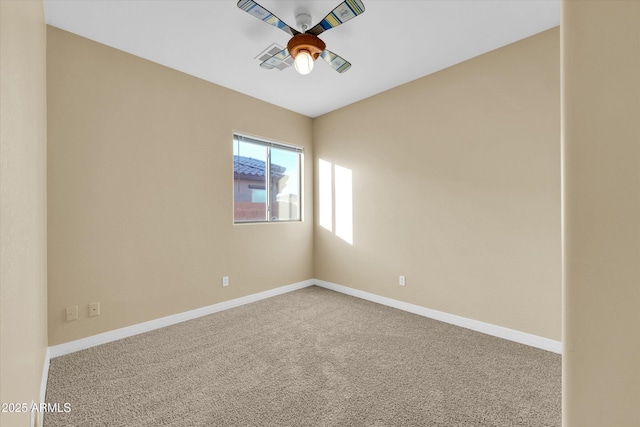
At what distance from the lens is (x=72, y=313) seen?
2326 mm

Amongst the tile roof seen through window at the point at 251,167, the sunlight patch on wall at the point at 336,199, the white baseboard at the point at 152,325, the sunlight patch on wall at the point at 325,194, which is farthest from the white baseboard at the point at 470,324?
the tile roof seen through window at the point at 251,167

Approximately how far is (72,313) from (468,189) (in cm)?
376

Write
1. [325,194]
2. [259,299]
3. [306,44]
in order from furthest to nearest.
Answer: [325,194] < [259,299] < [306,44]

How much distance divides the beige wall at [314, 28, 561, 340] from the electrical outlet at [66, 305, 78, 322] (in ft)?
9.59

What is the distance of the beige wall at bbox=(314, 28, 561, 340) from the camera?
2.38 meters

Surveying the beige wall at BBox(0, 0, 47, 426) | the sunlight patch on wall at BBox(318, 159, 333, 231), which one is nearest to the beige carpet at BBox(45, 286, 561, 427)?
the beige wall at BBox(0, 0, 47, 426)

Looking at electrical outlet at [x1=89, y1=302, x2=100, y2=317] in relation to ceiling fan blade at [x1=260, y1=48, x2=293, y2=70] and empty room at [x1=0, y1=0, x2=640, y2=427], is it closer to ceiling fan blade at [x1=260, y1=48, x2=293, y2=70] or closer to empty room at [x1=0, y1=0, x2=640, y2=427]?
empty room at [x1=0, y1=0, x2=640, y2=427]

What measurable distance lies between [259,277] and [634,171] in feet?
12.0

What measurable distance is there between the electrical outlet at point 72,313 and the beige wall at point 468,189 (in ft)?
9.59

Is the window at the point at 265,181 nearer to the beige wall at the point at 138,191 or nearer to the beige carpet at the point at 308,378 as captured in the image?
the beige wall at the point at 138,191

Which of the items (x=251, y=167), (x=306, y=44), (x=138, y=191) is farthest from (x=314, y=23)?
(x=138, y=191)

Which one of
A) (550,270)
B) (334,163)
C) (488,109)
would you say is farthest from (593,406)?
(334,163)

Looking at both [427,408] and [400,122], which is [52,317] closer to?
[427,408]

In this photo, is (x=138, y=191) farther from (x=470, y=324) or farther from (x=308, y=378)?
(x=470, y=324)
